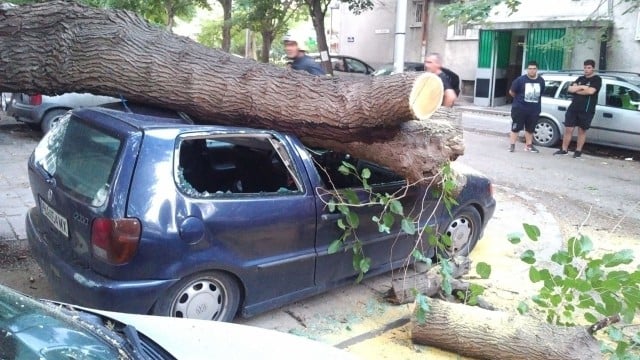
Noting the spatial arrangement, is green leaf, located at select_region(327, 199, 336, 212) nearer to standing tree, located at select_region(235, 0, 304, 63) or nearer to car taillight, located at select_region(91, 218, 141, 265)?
car taillight, located at select_region(91, 218, 141, 265)

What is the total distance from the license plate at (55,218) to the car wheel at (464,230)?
3.17 meters

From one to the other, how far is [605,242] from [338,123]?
400 centimetres

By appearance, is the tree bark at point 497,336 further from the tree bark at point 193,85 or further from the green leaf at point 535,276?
the tree bark at point 193,85

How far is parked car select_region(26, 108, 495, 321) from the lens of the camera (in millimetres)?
3541

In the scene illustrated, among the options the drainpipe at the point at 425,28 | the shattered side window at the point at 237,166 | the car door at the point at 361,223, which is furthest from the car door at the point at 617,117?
the drainpipe at the point at 425,28

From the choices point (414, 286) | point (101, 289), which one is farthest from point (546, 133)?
point (101, 289)

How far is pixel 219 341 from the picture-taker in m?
2.49

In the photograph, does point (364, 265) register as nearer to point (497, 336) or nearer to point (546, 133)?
point (497, 336)

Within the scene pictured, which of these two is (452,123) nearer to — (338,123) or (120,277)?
(338,123)

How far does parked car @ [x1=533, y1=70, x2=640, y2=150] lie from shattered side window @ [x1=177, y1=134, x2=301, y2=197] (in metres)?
9.32

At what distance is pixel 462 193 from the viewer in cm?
540

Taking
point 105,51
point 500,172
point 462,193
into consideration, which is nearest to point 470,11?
point 500,172

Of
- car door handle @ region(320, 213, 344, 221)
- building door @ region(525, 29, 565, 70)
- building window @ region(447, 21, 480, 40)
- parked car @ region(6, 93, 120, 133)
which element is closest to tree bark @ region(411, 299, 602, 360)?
car door handle @ region(320, 213, 344, 221)

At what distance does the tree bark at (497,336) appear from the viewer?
3.80 m
